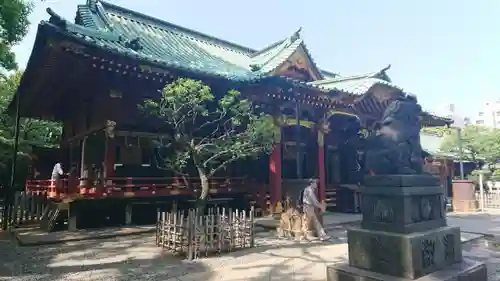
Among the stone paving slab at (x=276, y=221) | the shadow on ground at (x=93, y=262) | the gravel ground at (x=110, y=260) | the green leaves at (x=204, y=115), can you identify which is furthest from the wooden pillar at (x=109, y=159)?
the stone paving slab at (x=276, y=221)

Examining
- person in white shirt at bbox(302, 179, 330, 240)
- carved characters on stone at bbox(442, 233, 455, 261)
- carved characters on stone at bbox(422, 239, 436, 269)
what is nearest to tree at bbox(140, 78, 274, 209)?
person in white shirt at bbox(302, 179, 330, 240)

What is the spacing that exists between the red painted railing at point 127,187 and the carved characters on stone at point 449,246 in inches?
300

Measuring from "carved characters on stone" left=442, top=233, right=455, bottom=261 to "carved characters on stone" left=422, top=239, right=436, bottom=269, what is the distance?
0.36 meters

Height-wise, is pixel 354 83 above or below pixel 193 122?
above

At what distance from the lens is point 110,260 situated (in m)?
7.24

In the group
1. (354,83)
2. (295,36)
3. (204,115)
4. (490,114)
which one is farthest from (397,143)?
(490,114)

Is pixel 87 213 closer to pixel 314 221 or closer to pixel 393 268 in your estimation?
pixel 314 221

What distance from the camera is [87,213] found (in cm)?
1083

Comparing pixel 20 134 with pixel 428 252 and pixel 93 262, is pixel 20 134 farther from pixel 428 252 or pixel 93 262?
A: pixel 428 252

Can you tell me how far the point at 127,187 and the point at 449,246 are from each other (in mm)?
9050

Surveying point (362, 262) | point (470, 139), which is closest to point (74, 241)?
point (362, 262)

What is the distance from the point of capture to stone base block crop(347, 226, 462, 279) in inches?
188

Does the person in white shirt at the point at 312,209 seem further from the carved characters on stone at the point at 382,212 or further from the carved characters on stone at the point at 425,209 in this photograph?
the carved characters on stone at the point at 425,209

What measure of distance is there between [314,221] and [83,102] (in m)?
10.2
